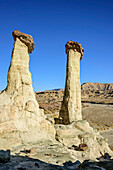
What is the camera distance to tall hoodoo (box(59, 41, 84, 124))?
11.7 metres

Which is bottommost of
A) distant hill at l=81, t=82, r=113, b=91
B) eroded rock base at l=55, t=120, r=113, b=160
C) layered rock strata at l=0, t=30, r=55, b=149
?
eroded rock base at l=55, t=120, r=113, b=160

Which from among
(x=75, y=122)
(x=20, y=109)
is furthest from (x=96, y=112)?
(x=20, y=109)

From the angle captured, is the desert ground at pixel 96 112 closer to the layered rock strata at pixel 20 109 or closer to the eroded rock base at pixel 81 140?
the eroded rock base at pixel 81 140

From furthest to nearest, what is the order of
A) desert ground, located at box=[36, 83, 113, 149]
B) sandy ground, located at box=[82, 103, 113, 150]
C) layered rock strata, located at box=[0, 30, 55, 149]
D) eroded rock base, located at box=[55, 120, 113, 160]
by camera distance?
desert ground, located at box=[36, 83, 113, 149], sandy ground, located at box=[82, 103, 113, 150], eroded rock base, located at box=[55, 120, 113, 160], layered rock strata, located at box=[0, 30, 55, 149]

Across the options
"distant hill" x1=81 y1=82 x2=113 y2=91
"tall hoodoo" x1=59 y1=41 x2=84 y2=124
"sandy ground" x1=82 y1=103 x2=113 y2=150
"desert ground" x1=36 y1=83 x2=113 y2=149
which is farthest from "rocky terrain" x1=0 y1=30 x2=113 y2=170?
"distant hill" x1=81 y1=82 x2=113 y2=91

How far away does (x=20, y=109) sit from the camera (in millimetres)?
7984

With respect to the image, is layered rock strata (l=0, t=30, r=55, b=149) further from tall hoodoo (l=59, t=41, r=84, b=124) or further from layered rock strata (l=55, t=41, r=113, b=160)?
tall hoodoo (l=59, t=41, r=84, b=124)

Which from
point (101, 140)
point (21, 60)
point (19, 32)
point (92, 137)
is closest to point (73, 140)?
point (92, 137)

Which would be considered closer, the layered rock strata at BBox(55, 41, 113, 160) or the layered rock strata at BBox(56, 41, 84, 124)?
the layered rock strata at BBox(55, 41, 113, 160)

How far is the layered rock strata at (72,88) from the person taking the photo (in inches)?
460

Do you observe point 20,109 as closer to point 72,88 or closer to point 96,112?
point 72,88

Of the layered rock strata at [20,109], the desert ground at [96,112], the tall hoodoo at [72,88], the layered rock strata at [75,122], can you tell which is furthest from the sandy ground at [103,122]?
the layered rock strata at [20,109]

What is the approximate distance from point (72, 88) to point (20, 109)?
5.10 meters

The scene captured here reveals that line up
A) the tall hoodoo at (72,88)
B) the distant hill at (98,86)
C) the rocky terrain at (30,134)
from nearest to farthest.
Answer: the rocky terrain at (30,134), the tall hoodoo at (72,88), the distant hill at (98,86)
